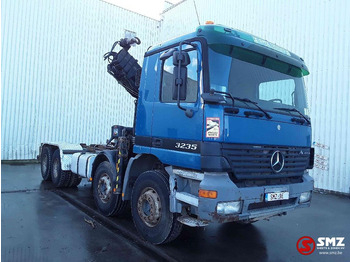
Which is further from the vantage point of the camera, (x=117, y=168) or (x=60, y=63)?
(x=60, y=63)

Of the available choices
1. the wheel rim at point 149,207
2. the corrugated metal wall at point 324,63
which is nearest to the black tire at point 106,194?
the wheel rim at point 149,207

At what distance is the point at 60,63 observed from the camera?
39.3 ft

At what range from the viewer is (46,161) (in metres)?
8.05

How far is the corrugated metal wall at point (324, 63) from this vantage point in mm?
7996

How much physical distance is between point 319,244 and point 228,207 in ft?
7.59

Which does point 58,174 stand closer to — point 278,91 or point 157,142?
point 157,142

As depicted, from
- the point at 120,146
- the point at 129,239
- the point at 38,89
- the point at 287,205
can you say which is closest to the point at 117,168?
the point at 120,146

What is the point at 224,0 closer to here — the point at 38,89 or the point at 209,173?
the point at 38,89

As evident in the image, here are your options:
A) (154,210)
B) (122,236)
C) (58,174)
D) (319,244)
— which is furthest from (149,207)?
(58,174)

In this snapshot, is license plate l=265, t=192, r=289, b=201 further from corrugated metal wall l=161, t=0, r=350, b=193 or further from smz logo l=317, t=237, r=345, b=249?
corrugated metal wall l=161, t=0, r=350, b=193

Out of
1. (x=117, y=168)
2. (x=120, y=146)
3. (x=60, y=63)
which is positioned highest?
(x=60, y=63)

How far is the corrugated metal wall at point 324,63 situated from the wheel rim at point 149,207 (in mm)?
6570

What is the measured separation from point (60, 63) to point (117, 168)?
9061 mm

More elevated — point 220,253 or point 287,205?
point 287,205
